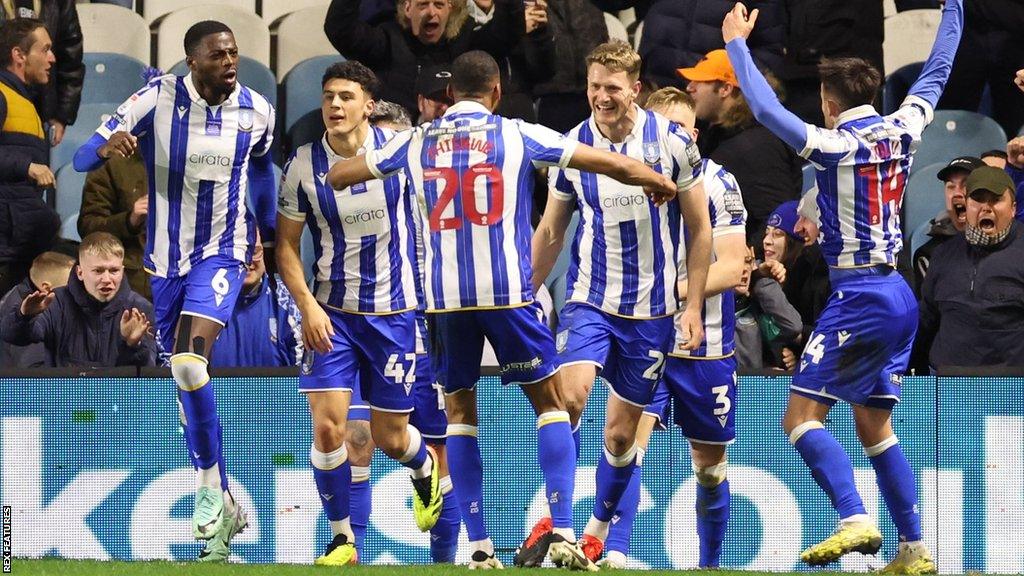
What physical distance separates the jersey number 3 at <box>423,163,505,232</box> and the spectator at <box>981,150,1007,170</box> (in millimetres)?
4628

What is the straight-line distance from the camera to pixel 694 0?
42.0 feet

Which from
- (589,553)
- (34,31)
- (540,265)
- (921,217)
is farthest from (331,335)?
(921,217)

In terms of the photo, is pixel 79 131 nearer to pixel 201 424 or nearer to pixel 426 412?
pixel 426 412

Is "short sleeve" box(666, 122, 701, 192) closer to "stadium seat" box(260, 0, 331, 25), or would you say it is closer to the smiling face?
the smiling face

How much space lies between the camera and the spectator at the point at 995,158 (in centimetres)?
1181

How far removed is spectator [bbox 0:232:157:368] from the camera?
35.3 feet

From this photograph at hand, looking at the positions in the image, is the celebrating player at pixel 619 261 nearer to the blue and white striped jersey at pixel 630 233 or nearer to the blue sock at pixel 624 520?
the blue and white striped jersey at pixel 630 233

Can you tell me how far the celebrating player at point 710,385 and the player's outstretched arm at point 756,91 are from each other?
703 millimetres

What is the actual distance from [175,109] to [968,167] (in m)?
4.96

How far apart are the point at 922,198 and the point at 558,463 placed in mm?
5262

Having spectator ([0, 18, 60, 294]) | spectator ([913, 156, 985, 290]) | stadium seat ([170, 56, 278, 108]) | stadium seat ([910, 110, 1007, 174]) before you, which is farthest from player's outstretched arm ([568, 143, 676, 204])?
stadium seat ([170, 56, 278, 108])

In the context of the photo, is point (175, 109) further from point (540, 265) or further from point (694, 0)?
point (694, 0)

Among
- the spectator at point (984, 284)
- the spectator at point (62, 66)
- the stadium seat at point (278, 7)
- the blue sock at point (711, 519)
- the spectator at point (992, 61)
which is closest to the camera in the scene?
the blue sock at point (711, 519)

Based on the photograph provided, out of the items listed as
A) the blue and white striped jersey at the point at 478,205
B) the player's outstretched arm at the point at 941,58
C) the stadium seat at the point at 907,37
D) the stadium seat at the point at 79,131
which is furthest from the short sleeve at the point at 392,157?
the stadium seat at the point at 907,37
